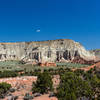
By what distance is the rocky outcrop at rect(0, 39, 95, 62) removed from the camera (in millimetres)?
67562

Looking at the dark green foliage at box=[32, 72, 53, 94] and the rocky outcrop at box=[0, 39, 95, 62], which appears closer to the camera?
the dark green foliage at box=[32, 72, 53, 94]

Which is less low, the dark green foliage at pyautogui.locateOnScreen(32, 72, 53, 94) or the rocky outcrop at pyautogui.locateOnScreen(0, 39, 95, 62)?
the rocky outcrop at pyautogui.locateOnScreen(0, 39, 95, 62)

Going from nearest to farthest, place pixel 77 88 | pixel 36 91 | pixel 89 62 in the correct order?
pixel 77 88, pixel 36 91, pixel 89 62

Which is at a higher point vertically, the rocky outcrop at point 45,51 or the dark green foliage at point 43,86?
the rocky outcrop at point 45,51

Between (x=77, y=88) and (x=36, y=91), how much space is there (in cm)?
650

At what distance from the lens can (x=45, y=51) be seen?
6912 cm

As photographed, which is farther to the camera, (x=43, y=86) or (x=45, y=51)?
(x=45, y=51)

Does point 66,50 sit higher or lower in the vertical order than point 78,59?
higher

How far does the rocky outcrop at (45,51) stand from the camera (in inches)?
2660

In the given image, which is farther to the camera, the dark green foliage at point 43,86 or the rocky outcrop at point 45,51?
Result: the rocky outcrop at point 45,51

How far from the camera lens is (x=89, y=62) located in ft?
195

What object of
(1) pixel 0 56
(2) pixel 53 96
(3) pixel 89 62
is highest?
(1) pixel 0 56

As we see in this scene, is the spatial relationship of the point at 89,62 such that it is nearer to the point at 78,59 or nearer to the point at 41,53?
the point at 78,59

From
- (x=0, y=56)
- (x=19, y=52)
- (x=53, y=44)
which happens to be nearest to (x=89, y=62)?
(x=53, y=44)
